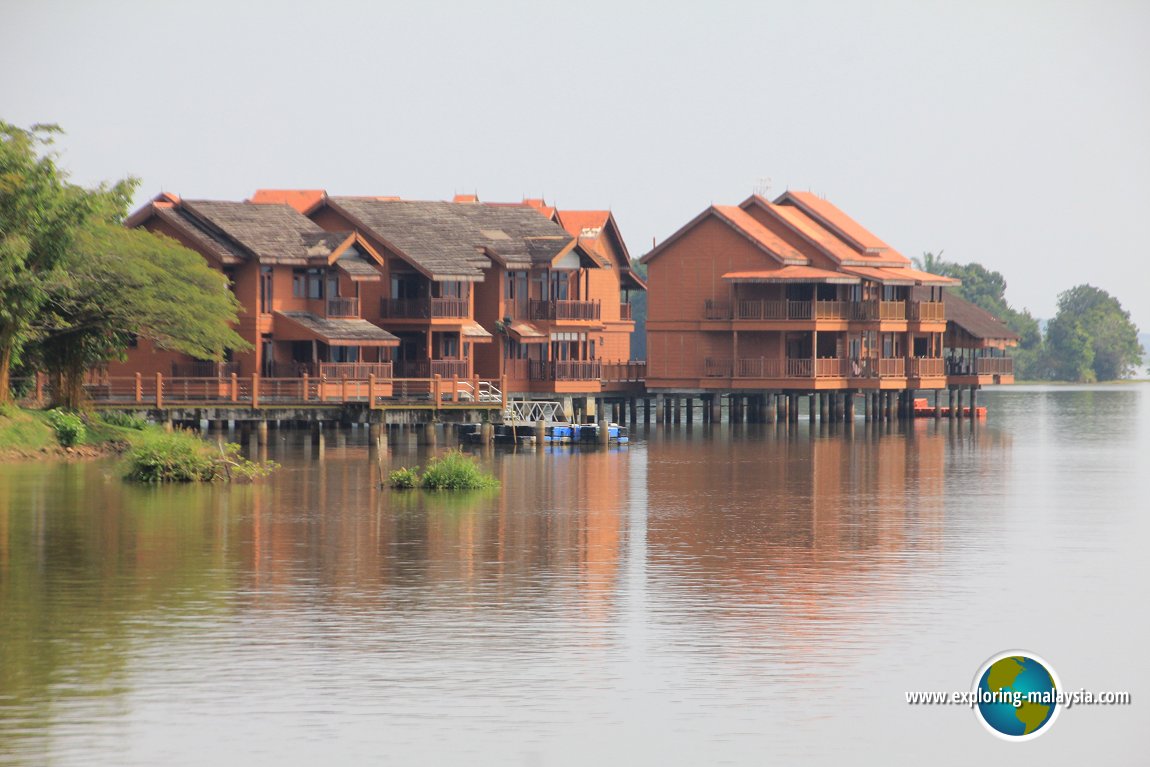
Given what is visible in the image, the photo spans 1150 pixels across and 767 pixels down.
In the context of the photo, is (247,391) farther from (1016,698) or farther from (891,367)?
(1016,698)

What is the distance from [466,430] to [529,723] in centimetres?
5166

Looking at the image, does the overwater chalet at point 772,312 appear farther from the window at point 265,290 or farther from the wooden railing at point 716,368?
the window at point 265,290

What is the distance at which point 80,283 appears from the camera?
6041 centimetres

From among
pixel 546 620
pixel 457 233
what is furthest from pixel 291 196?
pixel 546 620

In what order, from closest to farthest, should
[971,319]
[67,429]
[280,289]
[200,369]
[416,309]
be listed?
[67,429] → [200,369] → [280,289] → [416,309] → [971,319]

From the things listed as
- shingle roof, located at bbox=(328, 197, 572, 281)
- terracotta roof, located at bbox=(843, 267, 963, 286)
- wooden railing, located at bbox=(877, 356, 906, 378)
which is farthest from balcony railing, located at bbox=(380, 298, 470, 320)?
wooden railing, located at bbox=(877, 356, 906, 378)

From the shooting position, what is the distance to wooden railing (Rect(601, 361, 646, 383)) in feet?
312

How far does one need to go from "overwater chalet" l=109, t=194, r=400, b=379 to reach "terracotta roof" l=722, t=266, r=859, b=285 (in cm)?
2150

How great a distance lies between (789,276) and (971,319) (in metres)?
18.7

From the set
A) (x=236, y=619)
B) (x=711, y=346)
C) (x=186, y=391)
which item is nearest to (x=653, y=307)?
(x=711, y=346)

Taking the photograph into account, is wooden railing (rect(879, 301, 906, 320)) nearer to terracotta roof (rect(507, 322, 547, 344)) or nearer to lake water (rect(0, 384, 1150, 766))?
terracotta roof (rect(507, 322, 547, 344))

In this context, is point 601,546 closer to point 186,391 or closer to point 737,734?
point 737,734

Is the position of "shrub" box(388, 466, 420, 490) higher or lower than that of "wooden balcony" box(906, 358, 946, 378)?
lower

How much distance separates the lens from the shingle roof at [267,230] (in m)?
74.3
